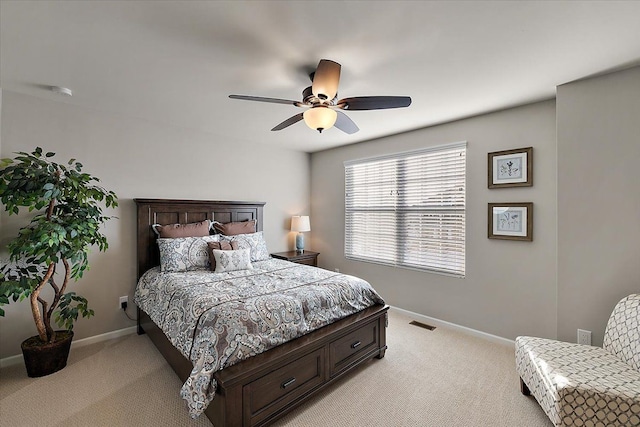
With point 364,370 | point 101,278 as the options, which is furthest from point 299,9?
point 101,278

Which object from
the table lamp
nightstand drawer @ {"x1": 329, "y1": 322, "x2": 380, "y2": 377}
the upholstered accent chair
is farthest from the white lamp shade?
the upholstered accent chair

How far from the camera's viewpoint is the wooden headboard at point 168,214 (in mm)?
3221

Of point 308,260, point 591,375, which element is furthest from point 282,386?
point 308,260

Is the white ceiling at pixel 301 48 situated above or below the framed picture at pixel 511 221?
above

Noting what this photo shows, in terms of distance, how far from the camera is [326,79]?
1.84m

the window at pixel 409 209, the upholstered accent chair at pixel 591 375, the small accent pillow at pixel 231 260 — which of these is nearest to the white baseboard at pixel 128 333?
the window at pixel 409 209

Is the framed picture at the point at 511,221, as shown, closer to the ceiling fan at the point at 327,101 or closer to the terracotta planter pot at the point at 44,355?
the ceiling fan at the point at 327,101

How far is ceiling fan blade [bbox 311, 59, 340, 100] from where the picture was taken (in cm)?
176

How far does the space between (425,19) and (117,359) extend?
3.74 m

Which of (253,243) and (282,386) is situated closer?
(282,386)

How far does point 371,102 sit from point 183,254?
2.49m

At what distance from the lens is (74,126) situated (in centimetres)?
286

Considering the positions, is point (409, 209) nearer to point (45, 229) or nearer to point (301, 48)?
point (301, 48)

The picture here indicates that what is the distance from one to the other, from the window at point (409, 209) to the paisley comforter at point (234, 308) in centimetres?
124
